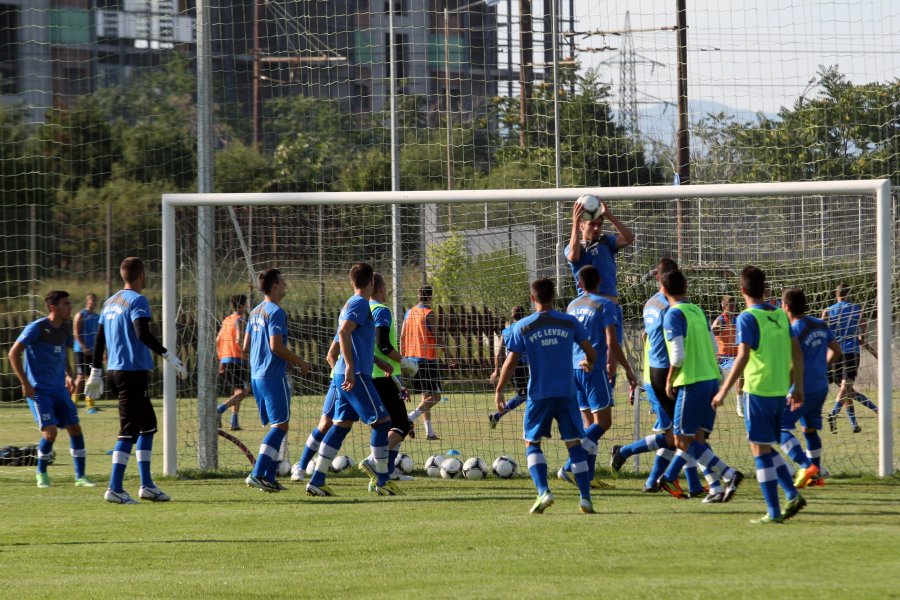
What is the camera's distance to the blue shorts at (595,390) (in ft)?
33.8

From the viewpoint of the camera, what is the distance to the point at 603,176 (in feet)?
58.4

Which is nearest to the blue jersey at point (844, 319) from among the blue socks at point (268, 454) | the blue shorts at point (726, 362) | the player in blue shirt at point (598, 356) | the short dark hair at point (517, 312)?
the blue shorts at point (726, 362)

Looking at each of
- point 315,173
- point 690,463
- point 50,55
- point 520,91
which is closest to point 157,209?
point 315,173

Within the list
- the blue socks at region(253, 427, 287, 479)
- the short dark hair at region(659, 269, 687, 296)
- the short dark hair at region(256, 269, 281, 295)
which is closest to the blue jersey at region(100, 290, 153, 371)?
the short dark hair at region(256, 269, 281, 295)

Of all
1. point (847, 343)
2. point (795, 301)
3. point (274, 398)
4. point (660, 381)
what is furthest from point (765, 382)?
point (847, 343)

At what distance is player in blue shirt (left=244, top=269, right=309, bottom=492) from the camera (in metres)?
10.7

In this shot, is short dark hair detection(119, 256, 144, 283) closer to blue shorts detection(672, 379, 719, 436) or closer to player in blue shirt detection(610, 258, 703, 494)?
player in blue shirt detection(610, 258, 703, 494)

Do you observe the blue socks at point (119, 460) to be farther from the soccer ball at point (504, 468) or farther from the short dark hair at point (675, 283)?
the short dark hair at point (675, 283)

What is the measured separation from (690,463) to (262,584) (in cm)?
→ 420

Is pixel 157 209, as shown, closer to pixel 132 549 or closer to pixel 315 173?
pixel 315 173

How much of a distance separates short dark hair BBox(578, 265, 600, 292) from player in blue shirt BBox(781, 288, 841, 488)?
167 cm

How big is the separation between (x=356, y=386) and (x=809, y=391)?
3.99 m

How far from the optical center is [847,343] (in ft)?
45.2

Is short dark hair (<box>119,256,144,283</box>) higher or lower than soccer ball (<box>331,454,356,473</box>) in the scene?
higher
